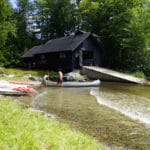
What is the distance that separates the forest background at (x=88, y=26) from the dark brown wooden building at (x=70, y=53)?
2.73m

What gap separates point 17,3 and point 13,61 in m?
12.0

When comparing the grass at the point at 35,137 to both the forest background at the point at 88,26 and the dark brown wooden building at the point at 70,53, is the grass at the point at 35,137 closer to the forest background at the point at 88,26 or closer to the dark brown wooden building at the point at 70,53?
the dark brown wooden building at the point at 70,53

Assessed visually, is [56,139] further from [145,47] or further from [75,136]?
[145,47]

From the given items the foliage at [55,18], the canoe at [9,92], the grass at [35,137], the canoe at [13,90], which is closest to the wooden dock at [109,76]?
the canoe at [13,90]

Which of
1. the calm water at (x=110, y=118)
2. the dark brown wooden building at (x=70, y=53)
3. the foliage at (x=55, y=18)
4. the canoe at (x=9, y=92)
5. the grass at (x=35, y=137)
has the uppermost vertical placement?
the foliage at (x=55, y=18)

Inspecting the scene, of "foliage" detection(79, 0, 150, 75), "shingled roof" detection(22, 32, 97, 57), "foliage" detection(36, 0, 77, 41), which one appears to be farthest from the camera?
"foliage" detection(36, 0, 77, 41)

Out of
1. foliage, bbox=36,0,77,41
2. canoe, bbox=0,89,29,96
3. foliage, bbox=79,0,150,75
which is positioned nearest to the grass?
canoe, bbox=0,89,29,96

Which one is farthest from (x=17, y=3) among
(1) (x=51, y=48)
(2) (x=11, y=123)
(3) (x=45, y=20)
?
(2) (x=11, y=123)

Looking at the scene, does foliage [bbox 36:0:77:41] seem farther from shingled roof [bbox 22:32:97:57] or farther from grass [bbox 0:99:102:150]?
grass [bbox 0:99:102:150]

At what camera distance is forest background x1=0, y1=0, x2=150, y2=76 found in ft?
125

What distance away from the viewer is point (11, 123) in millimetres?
8406

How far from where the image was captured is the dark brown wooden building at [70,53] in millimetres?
38406

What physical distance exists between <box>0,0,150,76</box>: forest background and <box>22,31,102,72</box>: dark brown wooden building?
273cm

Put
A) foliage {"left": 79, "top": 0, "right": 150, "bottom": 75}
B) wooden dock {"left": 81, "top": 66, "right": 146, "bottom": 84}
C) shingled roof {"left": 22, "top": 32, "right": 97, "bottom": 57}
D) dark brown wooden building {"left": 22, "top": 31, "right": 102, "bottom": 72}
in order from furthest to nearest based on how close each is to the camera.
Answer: dark brown wooden building {"left": 22, "top": 31, "right": 102, "bottom": 72} < shingled roof {"left": 22, "top": 32, "right": 97, "bottom": 57} < foliage {"left": 79, "top": 0, "right": 150, "bottom": 75} < wooden dock {"left": 81, "top": 66, "right": 146, "bottom": 84}
